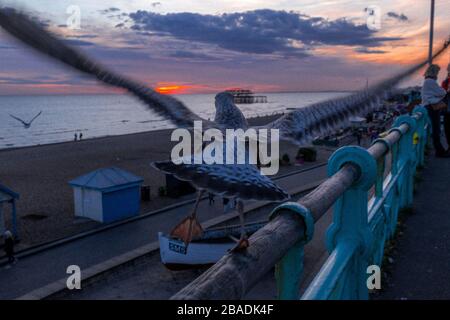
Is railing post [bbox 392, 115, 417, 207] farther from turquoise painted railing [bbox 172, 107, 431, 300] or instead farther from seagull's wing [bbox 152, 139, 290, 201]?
seagull's wing [bbox 152, 139, 290, 201]

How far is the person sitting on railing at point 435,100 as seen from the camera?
29.8ft

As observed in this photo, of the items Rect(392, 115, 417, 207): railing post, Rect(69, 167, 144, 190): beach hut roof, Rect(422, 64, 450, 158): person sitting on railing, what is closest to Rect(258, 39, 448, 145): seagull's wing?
Rect(392, 115, 417, 207): railing post

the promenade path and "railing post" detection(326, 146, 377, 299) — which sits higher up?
"railing post" detection(326, 146, 377, 299)

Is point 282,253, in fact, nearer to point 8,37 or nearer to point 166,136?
point 8,37

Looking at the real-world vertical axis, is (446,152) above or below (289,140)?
below

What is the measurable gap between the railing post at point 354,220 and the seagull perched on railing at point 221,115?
0.51 metres

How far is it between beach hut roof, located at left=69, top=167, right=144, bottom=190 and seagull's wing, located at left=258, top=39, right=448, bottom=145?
12589 mm

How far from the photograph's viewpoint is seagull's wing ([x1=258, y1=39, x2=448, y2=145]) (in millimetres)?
3906

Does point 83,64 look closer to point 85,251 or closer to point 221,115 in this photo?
point 221,115

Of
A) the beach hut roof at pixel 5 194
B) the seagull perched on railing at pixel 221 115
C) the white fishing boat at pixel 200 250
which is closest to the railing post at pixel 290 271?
the seagull perched on railing at pixel 221 115

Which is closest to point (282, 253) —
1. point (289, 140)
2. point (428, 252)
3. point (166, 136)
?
point (289, 140)

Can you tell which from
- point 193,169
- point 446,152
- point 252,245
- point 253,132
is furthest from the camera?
point 446,152

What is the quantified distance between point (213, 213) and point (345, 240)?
41.3 ft
